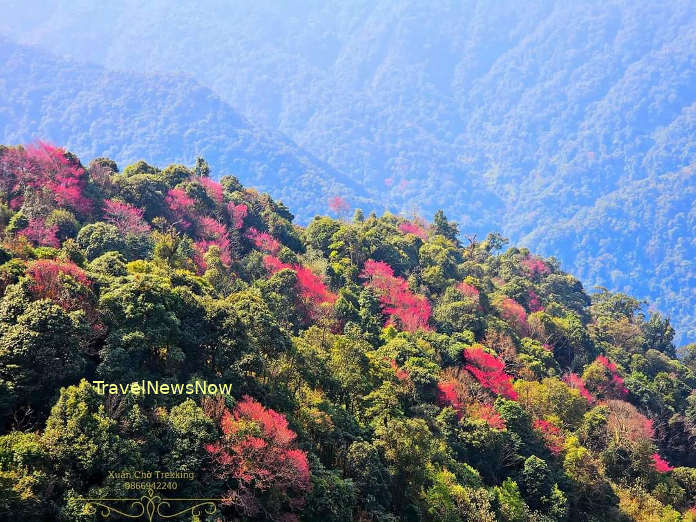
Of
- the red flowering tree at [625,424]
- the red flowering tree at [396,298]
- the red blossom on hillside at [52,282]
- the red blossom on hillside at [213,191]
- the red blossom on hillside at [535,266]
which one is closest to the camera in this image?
the red blossom on hillside at [52,282]

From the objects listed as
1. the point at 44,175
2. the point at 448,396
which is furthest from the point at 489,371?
the point at 44,175

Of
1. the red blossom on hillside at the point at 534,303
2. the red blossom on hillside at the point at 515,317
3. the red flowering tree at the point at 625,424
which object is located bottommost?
the red flowering tree at the point at 625,424

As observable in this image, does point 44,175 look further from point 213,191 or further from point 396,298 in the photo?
point 396,298

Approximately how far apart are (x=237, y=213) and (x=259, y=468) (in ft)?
124

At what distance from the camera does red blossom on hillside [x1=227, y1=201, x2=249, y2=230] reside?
181 ft

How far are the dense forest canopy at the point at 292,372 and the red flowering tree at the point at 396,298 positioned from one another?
8.1 inches

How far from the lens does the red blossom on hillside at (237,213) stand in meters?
55.2

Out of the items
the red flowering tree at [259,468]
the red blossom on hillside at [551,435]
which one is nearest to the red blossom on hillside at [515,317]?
the red blossom on hillside at [551,435]

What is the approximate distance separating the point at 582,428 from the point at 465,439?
1073 centimetres

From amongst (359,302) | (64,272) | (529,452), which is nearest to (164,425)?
(64,272)

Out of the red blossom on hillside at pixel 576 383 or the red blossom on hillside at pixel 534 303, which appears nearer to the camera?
the red blossom on hillside at pixel 576 383

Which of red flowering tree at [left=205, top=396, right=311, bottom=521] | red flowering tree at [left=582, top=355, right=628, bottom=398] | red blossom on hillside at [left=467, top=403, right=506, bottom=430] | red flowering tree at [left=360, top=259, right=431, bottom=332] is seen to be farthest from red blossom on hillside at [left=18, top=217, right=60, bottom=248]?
red flowering tree at [left=582, top=355, right=628, bottom=398]

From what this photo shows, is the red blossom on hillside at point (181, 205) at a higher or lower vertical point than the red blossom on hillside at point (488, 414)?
higher

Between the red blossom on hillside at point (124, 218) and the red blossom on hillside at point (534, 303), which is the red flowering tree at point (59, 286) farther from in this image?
the red blossom on hillside at point (534, 303)
